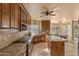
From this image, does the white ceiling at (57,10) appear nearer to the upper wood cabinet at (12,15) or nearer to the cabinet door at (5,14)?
the upper wood cabinet at (12,15)

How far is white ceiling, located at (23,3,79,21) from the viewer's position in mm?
1282

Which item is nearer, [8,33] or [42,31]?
[42,31]

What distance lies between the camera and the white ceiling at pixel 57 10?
1.28 metres

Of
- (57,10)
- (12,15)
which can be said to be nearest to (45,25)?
(57,10)

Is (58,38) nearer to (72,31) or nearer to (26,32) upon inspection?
(72,31)

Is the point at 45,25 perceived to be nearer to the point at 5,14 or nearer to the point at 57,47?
the point at 57,47

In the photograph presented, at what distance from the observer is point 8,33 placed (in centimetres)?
153

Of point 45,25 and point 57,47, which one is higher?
point 45,25

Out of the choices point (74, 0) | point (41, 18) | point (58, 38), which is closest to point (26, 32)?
point (41, 18)

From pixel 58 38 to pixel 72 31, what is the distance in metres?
0.17

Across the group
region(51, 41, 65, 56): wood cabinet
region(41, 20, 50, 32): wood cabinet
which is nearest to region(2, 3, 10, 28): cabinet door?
region(41, 20, 50, 32): wood cabinet

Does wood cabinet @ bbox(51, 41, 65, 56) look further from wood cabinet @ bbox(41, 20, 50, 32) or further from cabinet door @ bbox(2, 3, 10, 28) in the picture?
cabinet door @ bbox(2, 3, 10, 28)

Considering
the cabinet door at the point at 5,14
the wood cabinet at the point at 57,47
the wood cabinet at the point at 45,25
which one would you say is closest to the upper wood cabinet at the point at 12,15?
the cabinet door at the point at 5,14

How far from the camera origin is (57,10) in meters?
1.36
